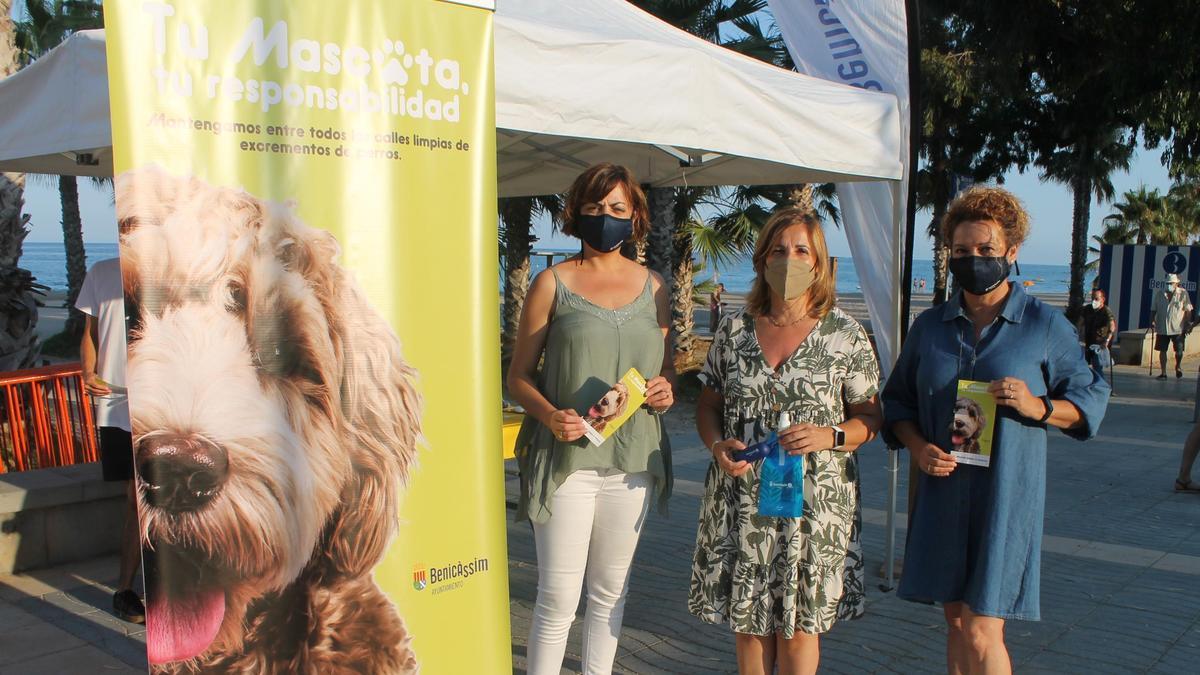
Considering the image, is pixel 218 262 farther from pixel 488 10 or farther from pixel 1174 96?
pixel 1174 96

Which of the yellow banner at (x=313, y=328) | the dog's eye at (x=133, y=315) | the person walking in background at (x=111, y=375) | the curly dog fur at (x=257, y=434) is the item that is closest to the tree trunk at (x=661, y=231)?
the person walking in background at (x=111, y=375)

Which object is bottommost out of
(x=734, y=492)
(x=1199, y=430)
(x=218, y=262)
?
(x=1199, y=430)

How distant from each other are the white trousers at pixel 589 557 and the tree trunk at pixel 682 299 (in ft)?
36.2

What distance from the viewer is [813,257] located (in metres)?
2.95

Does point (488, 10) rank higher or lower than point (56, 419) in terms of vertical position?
higher

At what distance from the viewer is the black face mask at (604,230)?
3012 millimetres

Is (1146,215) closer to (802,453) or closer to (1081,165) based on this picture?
Answer: (1081,165)

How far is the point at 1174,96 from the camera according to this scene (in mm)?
13938

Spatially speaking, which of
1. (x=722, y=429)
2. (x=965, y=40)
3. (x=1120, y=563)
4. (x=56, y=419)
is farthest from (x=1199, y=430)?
(x=965, y=40)

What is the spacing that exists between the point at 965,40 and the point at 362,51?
1870cm

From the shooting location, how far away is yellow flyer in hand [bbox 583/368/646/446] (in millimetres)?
2859

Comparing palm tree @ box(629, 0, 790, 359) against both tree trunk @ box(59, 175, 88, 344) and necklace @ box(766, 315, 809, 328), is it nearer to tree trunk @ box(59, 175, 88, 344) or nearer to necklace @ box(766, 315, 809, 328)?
necklace @ box(766, 315, 809, 328)

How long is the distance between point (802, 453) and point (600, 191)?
3.50ft

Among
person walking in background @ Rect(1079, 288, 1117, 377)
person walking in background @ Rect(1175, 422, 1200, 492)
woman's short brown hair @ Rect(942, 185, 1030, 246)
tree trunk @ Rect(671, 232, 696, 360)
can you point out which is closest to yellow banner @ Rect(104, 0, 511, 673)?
woman's short brown hair @ Rect(942, 185, 1030, 246)
